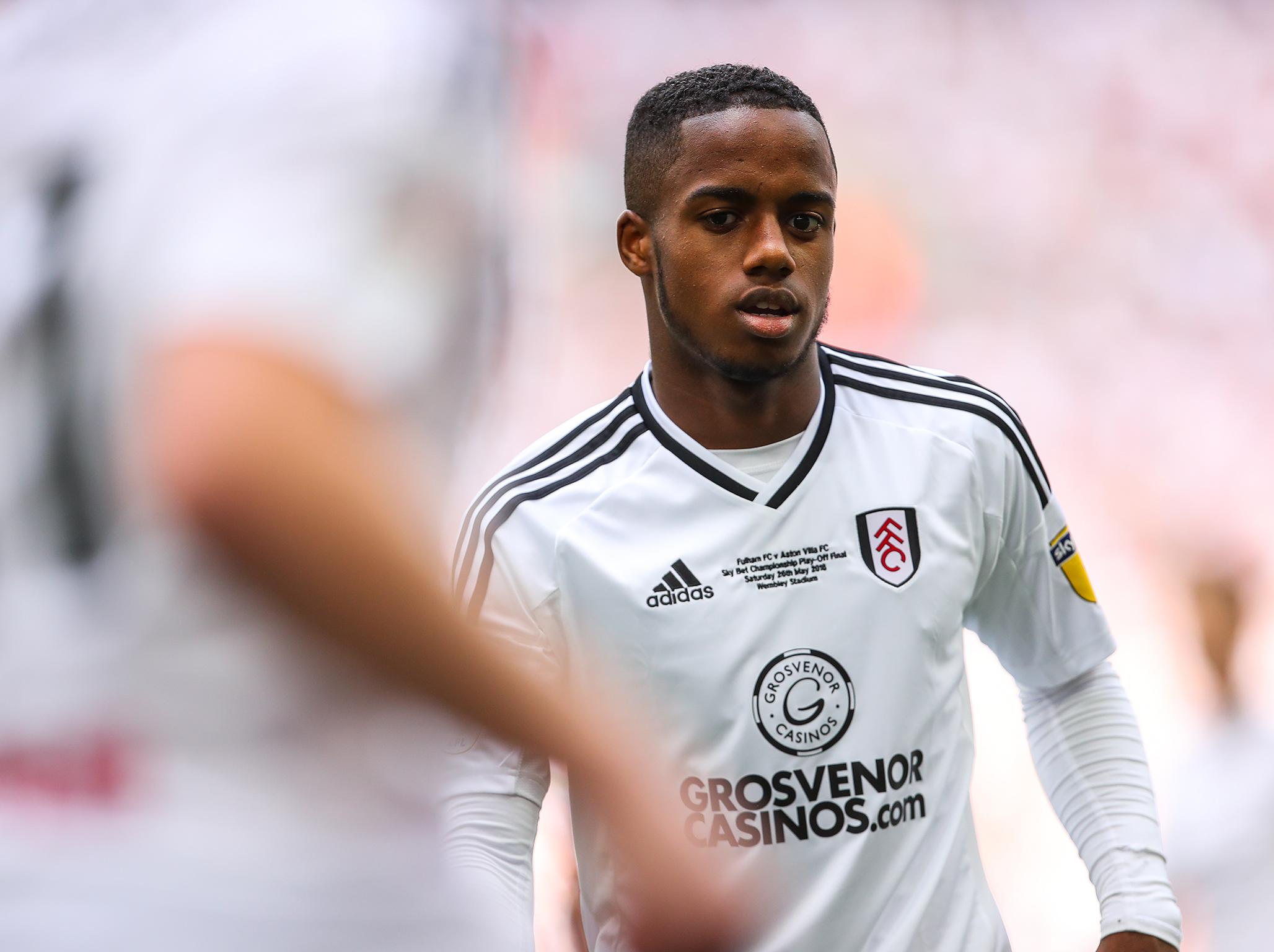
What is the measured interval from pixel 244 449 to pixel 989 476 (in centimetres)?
153

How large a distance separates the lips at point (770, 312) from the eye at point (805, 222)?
0.34ft

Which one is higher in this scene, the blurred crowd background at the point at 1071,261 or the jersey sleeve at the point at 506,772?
the blurred crowd background at the point at 1071,261

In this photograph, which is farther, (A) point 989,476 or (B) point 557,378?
(B) point 557,378

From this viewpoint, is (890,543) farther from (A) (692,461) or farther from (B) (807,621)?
(A) (692,461)

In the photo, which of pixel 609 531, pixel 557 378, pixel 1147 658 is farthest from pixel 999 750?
pixel 609 531

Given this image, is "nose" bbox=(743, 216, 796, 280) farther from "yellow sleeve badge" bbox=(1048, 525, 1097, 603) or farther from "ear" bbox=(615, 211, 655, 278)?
Answer: "yellow sleeve badge" bbox=(1048, 525, 1097, 603)

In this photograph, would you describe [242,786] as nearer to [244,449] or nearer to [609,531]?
[244,449]

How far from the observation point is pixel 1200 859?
3525mm

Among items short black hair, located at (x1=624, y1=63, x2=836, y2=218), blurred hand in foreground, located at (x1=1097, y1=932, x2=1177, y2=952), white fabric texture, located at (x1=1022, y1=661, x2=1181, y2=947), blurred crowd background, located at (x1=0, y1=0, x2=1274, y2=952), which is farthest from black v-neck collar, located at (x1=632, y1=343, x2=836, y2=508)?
blurred crowd background, located at (x1=0, y1=0, x2=1274, y2=952)

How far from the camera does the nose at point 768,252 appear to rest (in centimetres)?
169

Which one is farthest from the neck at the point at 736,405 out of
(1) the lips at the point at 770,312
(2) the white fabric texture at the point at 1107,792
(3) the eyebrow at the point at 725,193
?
(2) the white fabric texture at the point at 1107,792

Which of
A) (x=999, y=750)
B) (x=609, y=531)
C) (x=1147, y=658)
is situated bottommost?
(x=609, y=531)

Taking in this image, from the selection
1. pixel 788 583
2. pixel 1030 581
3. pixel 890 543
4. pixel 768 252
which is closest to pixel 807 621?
pixel 788 583

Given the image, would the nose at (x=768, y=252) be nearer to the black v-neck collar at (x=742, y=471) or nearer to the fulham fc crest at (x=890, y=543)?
the black v-neck collar at (x=742, y=471)
